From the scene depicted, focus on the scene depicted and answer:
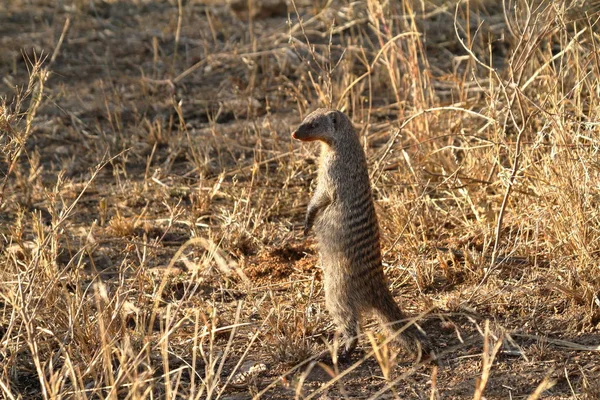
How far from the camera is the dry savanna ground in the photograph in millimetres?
3354

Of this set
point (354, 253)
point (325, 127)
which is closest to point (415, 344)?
point (354, 253)

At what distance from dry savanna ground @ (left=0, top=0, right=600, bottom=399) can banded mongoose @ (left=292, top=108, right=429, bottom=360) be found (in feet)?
0.48

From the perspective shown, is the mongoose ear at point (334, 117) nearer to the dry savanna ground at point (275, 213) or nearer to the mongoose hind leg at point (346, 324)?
the dry savanna ground at point (275, 213)

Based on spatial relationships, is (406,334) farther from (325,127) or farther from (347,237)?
(325,127)

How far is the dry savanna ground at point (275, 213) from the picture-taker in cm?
335

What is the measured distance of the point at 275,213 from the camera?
4.98 meters

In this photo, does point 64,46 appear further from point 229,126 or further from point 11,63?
point 229,126

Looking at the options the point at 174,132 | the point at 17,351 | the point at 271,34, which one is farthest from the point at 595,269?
the point at 271,34

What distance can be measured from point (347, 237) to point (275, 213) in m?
1.47

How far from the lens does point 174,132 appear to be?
6.07 metres

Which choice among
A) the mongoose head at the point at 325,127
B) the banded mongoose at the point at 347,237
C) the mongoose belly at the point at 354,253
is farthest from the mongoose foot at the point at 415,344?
the mongoose head at the point at 325,127

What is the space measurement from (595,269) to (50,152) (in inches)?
138

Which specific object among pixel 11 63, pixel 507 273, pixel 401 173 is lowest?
pixel 507 273

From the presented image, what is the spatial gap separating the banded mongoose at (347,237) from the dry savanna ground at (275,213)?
145 mm
